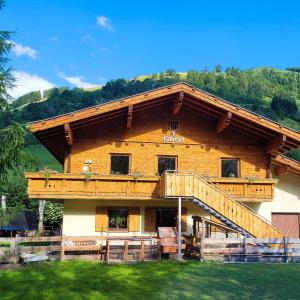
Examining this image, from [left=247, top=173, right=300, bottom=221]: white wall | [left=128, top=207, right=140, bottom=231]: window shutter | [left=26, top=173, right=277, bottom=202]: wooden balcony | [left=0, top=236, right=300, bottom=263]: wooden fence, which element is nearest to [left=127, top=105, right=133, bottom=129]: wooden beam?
[left=26, top=173, right=277, bottom=202]: wooden balcony

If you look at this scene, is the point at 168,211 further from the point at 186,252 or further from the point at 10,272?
the point at 10,272

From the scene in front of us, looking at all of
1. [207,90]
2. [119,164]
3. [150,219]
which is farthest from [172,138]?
[207,90]

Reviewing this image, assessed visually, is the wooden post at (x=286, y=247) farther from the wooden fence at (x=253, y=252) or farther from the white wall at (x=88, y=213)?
the white wall at (x=88, y=213)

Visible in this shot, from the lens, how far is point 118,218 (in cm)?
2011

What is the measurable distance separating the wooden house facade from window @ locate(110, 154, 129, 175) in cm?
5

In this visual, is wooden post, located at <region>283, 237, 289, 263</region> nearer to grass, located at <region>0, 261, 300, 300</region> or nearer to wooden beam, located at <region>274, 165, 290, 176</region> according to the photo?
grass, located at <region>0, 261, 300, 300</region>

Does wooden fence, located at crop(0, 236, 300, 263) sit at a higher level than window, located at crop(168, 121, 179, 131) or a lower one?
lower

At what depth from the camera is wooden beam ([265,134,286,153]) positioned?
20078mm

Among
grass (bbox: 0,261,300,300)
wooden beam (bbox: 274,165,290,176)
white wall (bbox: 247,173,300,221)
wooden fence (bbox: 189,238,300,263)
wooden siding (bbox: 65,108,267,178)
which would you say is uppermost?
wooden siding (bbox: 65,108,267,178)

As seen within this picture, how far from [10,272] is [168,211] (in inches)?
372

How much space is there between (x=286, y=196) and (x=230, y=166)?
3978mm

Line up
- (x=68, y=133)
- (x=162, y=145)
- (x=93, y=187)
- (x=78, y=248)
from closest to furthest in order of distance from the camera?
(x=78, y=248) → (x=93, y=187) → (x=68, y=133) → (x=162, y=145)

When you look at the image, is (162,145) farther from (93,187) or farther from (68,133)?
(68,133)

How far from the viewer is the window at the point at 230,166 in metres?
21.4
